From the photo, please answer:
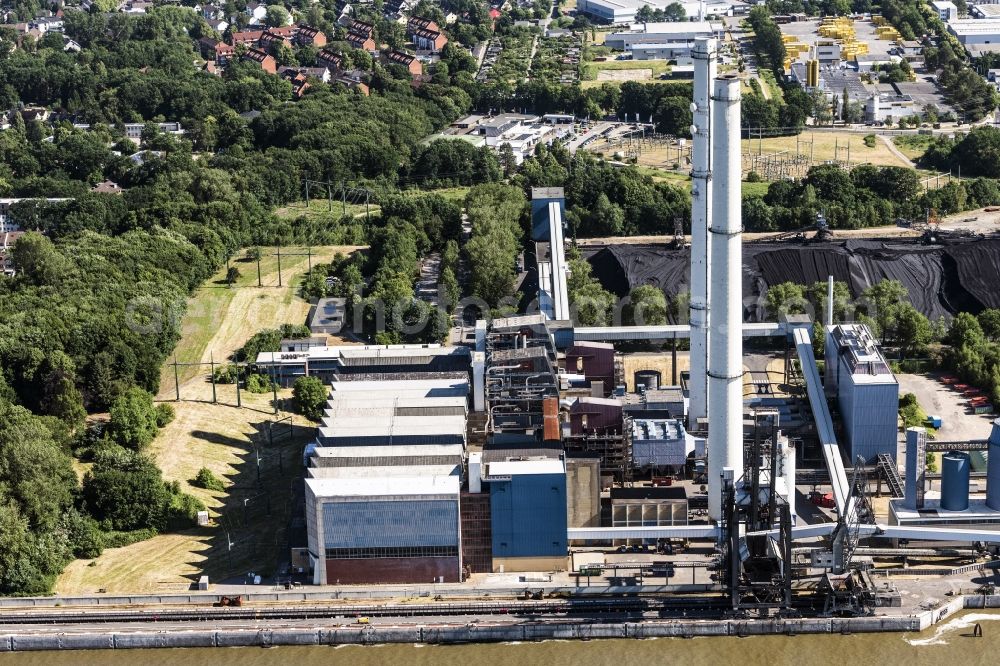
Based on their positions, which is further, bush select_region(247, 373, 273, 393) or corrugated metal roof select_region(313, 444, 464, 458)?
bush select_region(247, 373, 273, 393)

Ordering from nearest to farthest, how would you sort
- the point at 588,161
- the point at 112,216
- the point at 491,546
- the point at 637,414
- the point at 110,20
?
1. the point at 491,546
2. the point at 637,414
3. the point at 112,216
4. the point at 588,161
5. the point at 110,20

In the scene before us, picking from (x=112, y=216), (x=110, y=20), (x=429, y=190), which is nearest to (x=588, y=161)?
(x=429, y=190)

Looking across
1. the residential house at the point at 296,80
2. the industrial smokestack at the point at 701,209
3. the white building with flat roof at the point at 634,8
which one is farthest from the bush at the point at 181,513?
the white building with flat roof at the point at 634,8

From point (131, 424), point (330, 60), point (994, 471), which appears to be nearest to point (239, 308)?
point (131, 424)

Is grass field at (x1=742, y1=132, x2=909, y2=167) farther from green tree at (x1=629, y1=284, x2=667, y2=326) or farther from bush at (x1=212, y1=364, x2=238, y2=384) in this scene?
bush at (x1=212, y1=364, x2=238, y2=384)

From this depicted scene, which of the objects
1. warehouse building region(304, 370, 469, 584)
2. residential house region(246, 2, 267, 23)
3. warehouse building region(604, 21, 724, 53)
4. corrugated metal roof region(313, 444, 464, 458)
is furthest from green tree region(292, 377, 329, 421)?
residential house region(246, 2, 267, 23)

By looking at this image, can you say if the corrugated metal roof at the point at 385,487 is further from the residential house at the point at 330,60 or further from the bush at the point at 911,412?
the residential house at the point at 330,60

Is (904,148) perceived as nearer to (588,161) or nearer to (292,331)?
(588,161)
